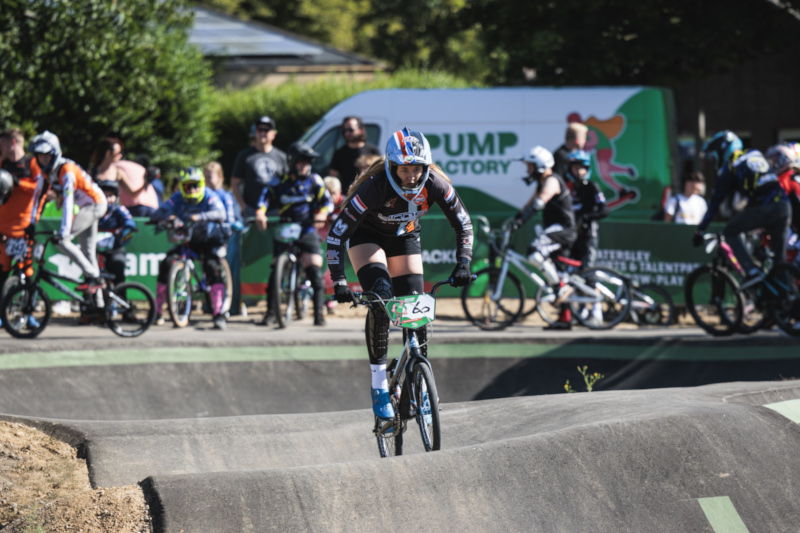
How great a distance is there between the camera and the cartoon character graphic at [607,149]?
50.0 feet

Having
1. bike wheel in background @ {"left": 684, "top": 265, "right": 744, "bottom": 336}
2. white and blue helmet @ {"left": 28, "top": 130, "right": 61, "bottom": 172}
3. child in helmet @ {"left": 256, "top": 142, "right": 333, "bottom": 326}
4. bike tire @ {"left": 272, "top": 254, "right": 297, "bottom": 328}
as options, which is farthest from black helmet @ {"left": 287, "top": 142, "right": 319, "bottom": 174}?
bike wheel in background @ {"left": 684, "top": 265, "right": 744, "bottom": 336}

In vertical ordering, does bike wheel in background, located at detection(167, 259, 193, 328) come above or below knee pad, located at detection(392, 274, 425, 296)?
below

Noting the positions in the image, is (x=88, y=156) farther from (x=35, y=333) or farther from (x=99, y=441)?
(x=99, y=441)

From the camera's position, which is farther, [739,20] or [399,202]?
[739,20]

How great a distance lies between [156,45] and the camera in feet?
62.9

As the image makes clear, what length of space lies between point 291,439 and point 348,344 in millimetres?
2875

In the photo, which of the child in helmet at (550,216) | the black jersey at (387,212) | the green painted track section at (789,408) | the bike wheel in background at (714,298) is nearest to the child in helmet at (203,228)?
the child in helmet at (550,216)

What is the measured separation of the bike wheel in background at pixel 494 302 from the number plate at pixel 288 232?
216 cm

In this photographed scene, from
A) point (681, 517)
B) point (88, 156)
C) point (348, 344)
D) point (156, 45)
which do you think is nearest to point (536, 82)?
point (156, 45)

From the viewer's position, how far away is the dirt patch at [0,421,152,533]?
13.5 ft

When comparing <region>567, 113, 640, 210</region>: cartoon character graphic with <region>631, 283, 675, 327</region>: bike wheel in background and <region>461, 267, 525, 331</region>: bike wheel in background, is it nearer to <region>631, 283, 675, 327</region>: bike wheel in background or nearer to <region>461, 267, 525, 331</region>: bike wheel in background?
<region>631, 283, 675, 327</region>: bike wheel in background

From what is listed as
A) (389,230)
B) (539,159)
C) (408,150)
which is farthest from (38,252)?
(408,150)

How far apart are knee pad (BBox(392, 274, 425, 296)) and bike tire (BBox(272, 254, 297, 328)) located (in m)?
4.76

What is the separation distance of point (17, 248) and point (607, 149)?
30.4ft
